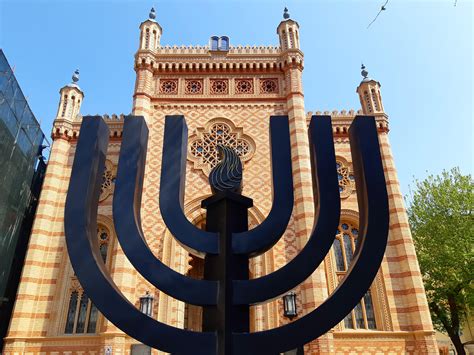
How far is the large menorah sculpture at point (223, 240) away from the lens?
3.28m

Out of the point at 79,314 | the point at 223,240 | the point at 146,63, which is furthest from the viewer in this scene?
A: the point at 146,63

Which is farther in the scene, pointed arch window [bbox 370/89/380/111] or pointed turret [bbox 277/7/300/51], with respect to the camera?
pointed turret [bbox 277/7/300/51]

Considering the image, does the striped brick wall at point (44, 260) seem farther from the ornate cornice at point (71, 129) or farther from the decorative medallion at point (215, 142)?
the decorative medallion at point (215, 142)

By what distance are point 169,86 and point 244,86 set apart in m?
2.96

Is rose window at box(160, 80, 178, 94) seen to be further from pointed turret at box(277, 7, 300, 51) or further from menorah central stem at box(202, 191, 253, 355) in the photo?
menorah central stem at box(202, 191, 253, 355)


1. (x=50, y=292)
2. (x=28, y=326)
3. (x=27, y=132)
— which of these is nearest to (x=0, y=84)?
(x=27, y=132)

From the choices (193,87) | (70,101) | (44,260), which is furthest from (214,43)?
(44,260)

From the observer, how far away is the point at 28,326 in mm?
10320

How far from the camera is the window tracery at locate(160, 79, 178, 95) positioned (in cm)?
1368

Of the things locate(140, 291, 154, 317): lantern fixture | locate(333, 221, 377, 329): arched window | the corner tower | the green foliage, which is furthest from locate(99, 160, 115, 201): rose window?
the green foliage

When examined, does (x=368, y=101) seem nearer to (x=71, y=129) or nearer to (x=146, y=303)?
(x=146, y=303)

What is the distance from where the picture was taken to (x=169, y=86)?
45.3 feet

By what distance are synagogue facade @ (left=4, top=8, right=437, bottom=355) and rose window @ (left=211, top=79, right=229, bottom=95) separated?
0.06 metres

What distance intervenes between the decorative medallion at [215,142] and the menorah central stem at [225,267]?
8517 mm
